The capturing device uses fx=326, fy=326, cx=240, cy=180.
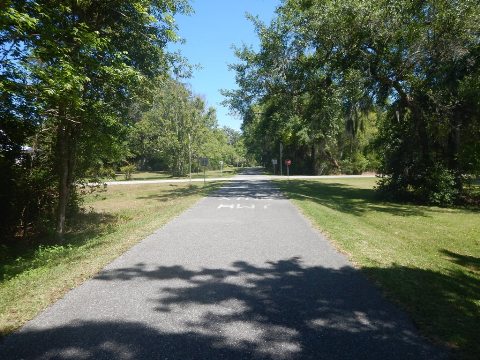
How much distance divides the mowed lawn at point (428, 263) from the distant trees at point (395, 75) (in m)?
5.22

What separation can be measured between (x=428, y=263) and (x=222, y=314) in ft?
17.4

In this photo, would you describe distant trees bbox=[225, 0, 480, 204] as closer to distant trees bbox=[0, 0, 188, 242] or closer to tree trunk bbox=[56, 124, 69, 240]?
distant trees bbox=[0, 0, 188, 242]

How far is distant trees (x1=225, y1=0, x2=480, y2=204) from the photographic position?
15.7 metres

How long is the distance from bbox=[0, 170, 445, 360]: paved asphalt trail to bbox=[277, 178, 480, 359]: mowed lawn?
36cm

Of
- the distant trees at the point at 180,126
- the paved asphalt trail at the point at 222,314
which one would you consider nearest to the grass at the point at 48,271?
the paved asphalt trail at the point at 222,314

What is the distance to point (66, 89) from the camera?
266 inches

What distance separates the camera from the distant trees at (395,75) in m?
15.7

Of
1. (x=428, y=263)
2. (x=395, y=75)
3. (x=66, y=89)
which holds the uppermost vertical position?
(x=395, y=75)

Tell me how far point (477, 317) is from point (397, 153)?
17.2 m

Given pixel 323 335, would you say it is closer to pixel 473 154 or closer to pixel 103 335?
pixel 103 335

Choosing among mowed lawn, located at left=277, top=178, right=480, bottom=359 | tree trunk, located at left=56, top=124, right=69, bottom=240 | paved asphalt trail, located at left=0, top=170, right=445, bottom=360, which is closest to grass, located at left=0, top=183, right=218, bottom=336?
paved asphalt trail, located at left=0, top=170, right=445, bottom=360

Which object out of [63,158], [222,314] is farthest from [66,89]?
[222,314]

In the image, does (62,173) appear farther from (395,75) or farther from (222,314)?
(395,75)

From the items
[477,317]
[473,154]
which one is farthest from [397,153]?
[477,317]
